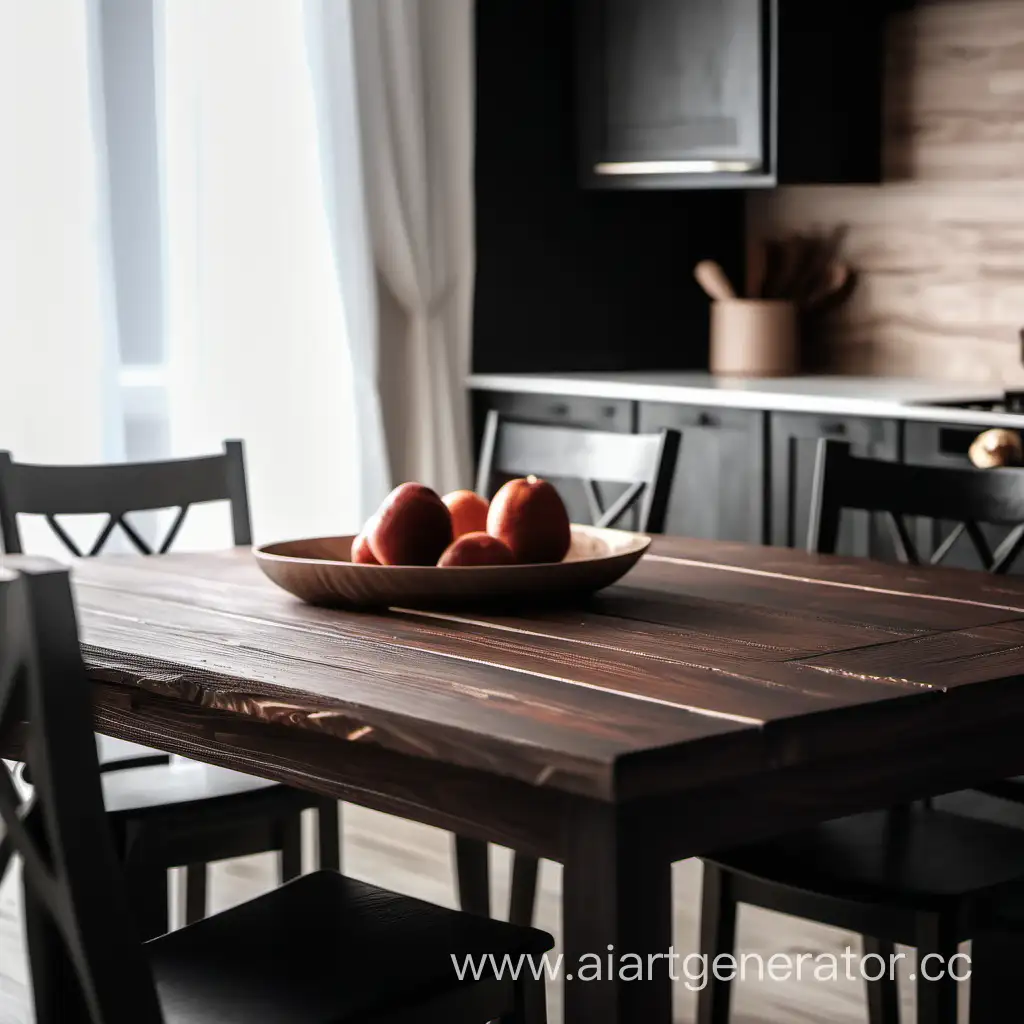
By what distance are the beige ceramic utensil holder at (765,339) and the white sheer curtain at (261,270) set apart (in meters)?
0.98

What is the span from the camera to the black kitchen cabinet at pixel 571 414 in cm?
423

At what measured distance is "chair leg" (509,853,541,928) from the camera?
2.66 meters

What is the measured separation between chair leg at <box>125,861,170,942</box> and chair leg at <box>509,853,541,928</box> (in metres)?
0.61

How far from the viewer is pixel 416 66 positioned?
4.30m

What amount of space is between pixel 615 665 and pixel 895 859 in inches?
19.8

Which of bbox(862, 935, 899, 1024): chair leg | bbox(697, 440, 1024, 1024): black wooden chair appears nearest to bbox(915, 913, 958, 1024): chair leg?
bbox(697, 440, 1024, 1024): black wooden chair

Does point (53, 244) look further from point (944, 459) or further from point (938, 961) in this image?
point (938, 961)

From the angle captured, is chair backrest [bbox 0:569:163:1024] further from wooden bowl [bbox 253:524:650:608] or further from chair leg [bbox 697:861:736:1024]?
chair leg [bbox 697:861:736:1024]

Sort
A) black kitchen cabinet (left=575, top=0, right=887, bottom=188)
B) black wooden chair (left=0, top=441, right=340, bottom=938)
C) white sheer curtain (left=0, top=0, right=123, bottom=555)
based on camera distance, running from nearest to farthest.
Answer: black wooden chair (left=0, top=441, right=340, bottom=938) < white sheer curtain (left=0, top=0, right=123, bottom=555) < black kitchen cabinet (left=575, top=0, right=887, bottom=188)

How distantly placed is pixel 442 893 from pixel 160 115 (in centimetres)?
192

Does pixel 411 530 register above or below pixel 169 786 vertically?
above

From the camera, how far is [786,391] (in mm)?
3934

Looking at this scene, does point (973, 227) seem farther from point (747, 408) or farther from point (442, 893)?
point (442, 893)

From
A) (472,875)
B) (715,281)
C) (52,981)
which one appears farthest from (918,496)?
(715,281)
